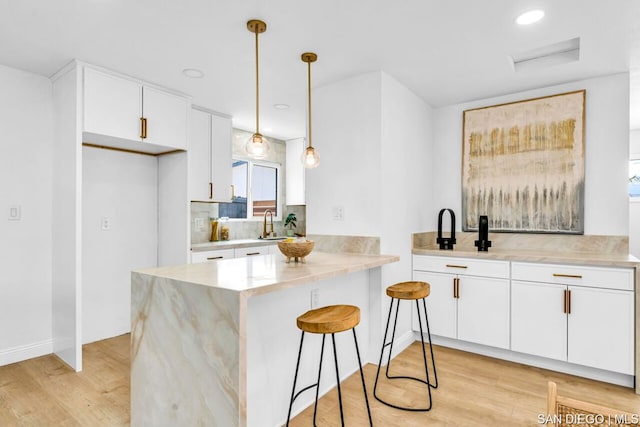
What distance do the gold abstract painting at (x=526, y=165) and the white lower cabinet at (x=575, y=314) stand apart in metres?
0.65

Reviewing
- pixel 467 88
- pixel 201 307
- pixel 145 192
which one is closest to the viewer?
pixel 201 307

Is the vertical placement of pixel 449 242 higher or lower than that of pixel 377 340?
higher

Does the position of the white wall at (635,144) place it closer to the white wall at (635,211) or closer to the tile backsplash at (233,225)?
the white wall at (635,211)

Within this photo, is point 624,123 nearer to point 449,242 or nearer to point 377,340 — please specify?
point 449,242

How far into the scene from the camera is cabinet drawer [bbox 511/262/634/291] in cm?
263

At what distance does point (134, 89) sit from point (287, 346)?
2.51m

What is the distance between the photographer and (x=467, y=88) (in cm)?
342

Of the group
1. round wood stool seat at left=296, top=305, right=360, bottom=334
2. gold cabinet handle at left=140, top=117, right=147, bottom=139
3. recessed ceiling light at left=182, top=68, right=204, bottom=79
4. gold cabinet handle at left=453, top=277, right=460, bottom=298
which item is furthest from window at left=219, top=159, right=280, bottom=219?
round wood stool seat at left=296, top=305, right=360, bottom=334

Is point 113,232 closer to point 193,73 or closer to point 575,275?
point 193,73

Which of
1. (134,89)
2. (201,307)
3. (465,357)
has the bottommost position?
(465,357)

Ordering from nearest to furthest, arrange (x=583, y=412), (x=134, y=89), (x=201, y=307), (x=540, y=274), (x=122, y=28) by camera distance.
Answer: (x=583, y=412)
(x=201, y=307)
(x=122, y=28)
(x=540, y=274)
(x=134, y=89)

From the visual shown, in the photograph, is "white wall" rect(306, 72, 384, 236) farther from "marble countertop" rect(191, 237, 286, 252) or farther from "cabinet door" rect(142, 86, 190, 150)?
"cabinet door" rect(142, 86, 190, 150)

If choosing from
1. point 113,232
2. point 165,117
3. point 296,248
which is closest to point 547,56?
point 296,248

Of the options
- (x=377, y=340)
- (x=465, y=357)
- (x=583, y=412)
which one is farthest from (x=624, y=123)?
(x=583, y=412)
